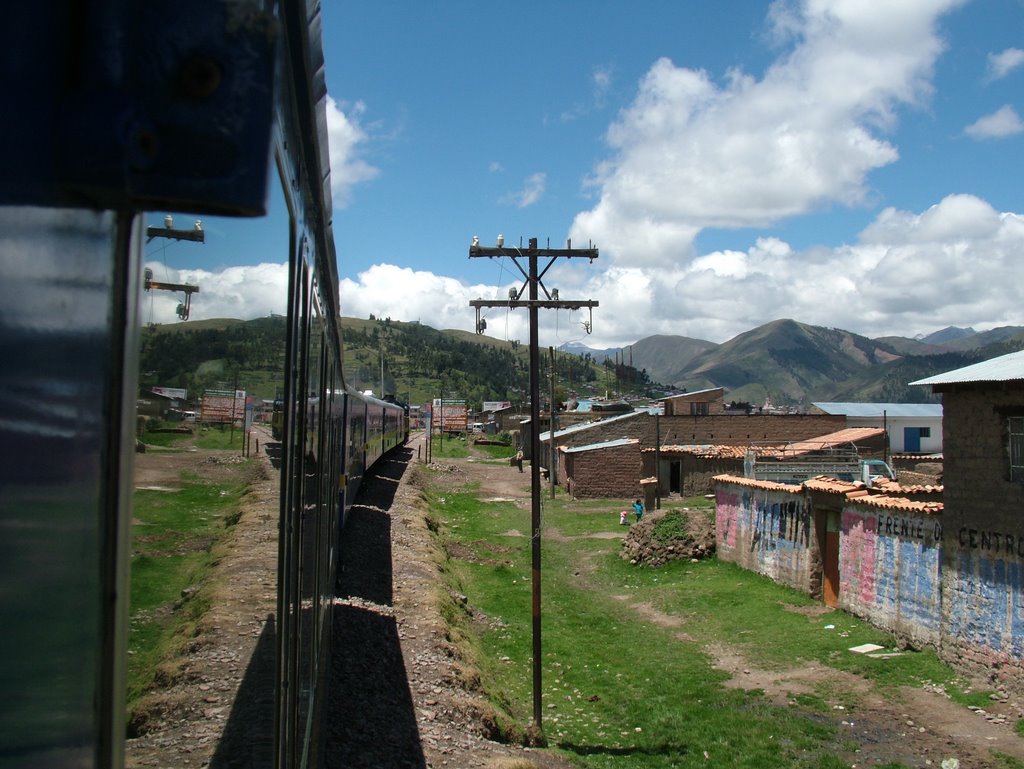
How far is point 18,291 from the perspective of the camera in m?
0.81

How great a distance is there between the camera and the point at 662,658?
13.4 metres

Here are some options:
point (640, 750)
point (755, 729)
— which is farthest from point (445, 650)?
point (755, 729)

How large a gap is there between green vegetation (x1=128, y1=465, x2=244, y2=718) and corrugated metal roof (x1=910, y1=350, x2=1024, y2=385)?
11.9m

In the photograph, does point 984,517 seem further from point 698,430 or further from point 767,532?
point 698,430

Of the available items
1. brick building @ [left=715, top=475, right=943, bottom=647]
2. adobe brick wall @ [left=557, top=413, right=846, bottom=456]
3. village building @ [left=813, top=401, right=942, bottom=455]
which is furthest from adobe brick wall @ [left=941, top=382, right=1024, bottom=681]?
village building @ [left=813, top=401, right=942, bottom=455]

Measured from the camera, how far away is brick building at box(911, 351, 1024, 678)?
1142 centimetres

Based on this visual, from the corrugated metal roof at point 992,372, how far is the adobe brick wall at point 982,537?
16cm

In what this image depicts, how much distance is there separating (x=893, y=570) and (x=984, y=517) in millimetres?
2429

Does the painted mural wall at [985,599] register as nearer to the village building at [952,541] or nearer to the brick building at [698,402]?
the village building at [952,541]

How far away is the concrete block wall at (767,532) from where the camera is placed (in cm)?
1677

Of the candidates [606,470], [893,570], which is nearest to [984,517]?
[893,570]

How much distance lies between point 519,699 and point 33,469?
37.9ft

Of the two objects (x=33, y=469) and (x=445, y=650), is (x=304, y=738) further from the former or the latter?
(x=445, y=650)

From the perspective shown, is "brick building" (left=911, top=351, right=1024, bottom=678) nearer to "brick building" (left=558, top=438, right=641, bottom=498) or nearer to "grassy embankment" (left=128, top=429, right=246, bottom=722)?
"grassy embankment" (left=128, top=429, right=246, bottom=722)
